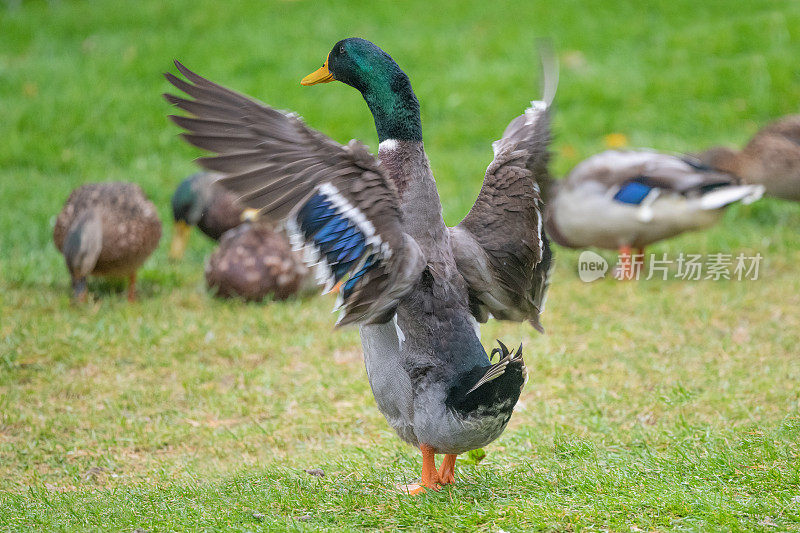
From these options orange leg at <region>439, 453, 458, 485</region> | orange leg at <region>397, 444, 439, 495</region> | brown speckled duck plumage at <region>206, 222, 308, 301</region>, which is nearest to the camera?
orange leg at <region>397, 444, 439, 495</region>

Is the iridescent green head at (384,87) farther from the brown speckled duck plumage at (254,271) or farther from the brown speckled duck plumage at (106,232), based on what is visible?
the brown speckled duck plumage at (106,232)

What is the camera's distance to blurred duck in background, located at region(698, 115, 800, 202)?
302 inches

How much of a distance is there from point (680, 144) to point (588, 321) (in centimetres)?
381

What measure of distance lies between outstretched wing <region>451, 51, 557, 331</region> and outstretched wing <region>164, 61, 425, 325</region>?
0.53m

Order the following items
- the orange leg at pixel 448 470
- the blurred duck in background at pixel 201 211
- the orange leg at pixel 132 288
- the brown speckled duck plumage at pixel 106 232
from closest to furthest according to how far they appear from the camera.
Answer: the orange leg at pixel 448 470
the brown speckled duck plumage at pixel 106 232
the orange leg at pixel 132 288
the blurred duck in background at pixel 201 211

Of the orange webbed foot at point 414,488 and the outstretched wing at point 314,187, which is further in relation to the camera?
the orange webbed foot at point 414,488

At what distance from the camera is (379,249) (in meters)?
3.17

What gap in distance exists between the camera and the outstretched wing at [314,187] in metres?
3.04

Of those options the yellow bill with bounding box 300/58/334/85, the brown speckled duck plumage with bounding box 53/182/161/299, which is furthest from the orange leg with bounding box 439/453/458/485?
the brown speckled duck plumage with bounding box 53/182/161/299

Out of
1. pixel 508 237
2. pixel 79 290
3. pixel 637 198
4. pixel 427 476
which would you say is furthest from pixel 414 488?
pixel 637 198

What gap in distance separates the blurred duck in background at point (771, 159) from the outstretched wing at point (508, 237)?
4.27 m

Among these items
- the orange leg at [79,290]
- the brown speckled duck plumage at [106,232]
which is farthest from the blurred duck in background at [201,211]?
the orange leg at [79,290]

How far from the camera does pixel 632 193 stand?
6926 millimetres

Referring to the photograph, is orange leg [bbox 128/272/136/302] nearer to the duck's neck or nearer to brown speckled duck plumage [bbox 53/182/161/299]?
brown speckled duck plumage [bbox 53/182/161/299]
